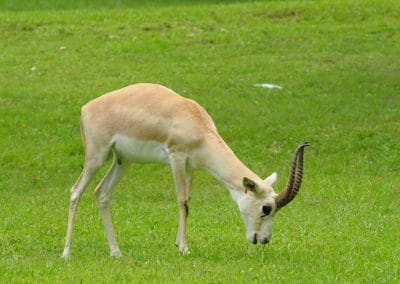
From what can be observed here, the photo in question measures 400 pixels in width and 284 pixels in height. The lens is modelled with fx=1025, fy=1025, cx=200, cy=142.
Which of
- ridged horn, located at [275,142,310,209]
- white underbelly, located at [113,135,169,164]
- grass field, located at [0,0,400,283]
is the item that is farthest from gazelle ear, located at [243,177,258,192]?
white underbelly, located at [113,135,169,164]

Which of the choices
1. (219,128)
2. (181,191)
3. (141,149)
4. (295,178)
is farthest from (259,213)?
(219,128)

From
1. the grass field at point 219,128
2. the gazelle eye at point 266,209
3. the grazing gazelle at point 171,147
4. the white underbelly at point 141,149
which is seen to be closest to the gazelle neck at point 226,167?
the grazing gazelle at point 171,147

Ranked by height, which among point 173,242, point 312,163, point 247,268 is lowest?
point 312,163

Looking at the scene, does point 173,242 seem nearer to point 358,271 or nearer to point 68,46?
point 358,271

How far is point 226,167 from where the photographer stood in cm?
1011

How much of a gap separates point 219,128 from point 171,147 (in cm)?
697

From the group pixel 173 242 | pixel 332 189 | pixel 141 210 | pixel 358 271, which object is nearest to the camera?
pixel 358 271

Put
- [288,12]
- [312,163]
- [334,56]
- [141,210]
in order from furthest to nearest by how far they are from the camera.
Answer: [288,12] → [334,56] → [312,163] → [141,210]

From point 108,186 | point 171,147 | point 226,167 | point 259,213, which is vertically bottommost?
point 108,186

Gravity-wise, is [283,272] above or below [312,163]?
above

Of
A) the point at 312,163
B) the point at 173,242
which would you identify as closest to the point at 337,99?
the point at 312,163

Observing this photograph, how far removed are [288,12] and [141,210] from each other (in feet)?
47.3

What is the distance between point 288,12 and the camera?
26078 millimetres

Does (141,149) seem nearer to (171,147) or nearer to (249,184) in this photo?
(171,147)
